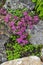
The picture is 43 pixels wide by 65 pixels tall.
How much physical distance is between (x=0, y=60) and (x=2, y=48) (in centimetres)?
49

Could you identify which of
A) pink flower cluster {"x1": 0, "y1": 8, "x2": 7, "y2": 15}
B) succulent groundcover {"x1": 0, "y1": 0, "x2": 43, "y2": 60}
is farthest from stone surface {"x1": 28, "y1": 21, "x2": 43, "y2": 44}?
pink flower cluster {"x1": 0, "y1": 8, "x2": 7, "y2": 15}

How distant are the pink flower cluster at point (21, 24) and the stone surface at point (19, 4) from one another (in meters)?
0.42

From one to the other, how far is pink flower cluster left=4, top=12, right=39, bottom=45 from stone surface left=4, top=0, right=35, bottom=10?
42 centimetres

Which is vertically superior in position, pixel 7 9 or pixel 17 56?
pixel 7 9

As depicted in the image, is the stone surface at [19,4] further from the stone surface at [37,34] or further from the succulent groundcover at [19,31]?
the stone surface at [37,34]

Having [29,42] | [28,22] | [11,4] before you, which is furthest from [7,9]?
[29,42]

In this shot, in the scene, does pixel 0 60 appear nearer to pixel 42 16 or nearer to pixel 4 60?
pixel 4 60

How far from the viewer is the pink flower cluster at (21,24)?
784 centimetres

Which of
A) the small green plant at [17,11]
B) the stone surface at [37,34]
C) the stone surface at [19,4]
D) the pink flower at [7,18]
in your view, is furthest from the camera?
the stone surface at [19,4]

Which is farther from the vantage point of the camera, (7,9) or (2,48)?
(7,9)

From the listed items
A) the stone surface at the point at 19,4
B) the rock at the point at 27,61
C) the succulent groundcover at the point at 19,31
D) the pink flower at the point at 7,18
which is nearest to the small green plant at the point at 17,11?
the succulent groundcover at the point at 19,31

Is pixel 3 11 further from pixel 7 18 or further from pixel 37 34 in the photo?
pixel 37 34

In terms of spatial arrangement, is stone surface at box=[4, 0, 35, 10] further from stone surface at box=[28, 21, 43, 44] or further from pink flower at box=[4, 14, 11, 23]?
stone surface at box=[28, 21, 43, 44]

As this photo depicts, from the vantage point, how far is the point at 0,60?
7.38m
